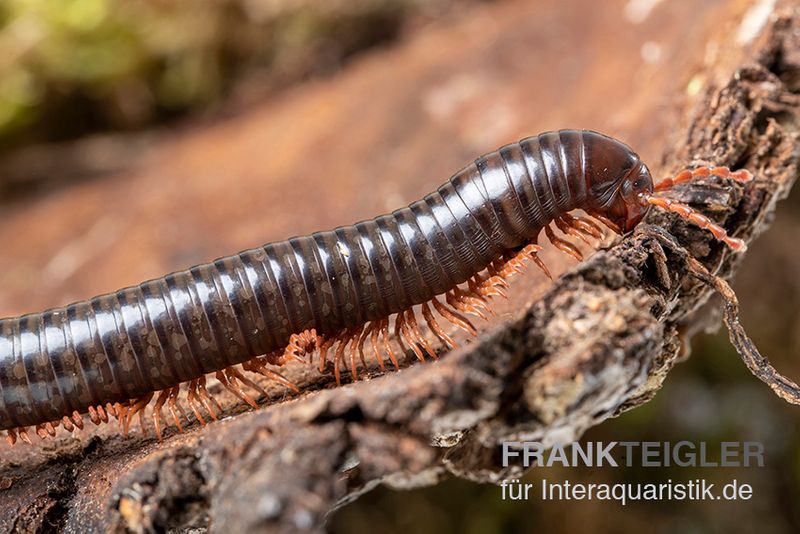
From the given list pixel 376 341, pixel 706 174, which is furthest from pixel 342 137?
pixel 706 174

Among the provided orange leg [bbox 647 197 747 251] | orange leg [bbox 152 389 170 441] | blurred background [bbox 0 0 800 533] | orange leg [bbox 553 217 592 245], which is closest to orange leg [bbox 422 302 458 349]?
orange leg [bbox 553 217 592 245]

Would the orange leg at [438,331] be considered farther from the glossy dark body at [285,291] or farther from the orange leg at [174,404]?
the orange leg at [174,404]

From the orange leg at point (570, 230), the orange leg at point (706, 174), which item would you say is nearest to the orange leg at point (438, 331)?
the orange leg at point (570, 230)

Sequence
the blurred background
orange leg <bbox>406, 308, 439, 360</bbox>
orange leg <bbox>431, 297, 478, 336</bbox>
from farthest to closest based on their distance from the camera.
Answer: the blurred background → orange leg <bbox>431, 297, 478, 336</bbox> → orange leg <bbox>406, 308, 439, 360</bbox>

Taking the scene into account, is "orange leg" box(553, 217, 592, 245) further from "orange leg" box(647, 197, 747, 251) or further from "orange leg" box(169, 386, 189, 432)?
"orange leg" box(169, 386, 189, 432)

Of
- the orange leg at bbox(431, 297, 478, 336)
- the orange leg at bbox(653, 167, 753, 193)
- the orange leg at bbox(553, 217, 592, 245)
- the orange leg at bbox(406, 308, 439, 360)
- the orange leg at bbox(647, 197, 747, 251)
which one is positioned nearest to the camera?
the orange leg at bbox(647, 197, 747, 251)
